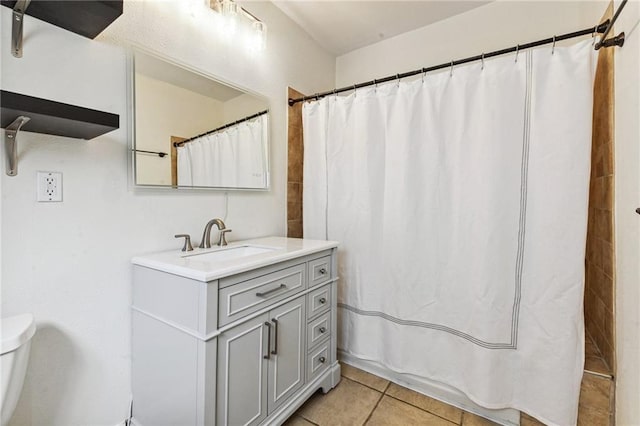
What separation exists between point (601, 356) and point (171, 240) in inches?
85.6

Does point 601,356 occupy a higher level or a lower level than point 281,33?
lower

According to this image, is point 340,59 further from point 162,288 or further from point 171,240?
point 162,288

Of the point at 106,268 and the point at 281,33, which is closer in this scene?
the point at 106,268

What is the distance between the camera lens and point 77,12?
98 cm

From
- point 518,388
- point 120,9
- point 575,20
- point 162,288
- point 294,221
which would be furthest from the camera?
point 294,221

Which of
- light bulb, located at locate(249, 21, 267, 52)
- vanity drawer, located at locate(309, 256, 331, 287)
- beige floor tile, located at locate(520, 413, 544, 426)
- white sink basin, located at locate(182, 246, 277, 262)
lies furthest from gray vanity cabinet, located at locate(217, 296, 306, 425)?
light bulb, located at locate(249, 21, 267, 52)

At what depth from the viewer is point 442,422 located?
1.48m

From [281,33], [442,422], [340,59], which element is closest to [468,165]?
[442,422]

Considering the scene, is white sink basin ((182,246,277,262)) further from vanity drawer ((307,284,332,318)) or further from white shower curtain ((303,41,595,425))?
white shower curtain ((303,41,595,425))

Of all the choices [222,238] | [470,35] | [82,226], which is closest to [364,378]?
[222,238]

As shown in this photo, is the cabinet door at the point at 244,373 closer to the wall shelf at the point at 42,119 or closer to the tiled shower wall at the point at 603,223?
the wall shelf at the point at 42,119

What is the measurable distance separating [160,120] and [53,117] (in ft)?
1.72

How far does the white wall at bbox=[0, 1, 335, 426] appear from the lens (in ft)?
3.33

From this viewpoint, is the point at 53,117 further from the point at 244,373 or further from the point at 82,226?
the point at 244,373
